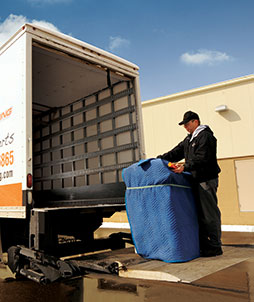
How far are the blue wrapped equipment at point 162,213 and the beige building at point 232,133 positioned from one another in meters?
6.34

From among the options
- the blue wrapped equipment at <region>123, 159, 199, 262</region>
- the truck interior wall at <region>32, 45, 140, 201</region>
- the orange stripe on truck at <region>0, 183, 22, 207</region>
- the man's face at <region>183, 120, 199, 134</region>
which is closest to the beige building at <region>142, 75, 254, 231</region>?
the truck interior wall at <region>32, 45, 140, 201</region>

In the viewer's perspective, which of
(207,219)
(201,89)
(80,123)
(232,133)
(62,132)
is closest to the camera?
(207,219)

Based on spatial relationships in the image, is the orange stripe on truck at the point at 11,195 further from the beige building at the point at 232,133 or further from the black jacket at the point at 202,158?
the beige building at the point at 232,133

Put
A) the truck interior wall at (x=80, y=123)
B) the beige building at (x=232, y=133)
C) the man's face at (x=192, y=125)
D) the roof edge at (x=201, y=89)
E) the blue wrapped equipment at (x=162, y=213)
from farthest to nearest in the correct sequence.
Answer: the roof edge at (x=201, y=89)
the beige building at (x=232, y=133)
the truck interior wall at (x=80, y=123)
the man's face at (x=192, y=125)
the blue wrapped equipment at (x=162, y=213)

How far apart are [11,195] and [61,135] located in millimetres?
2649

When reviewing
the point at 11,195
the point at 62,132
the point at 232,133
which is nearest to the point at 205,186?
the point at 11,195

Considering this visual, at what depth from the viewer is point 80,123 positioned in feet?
19.6

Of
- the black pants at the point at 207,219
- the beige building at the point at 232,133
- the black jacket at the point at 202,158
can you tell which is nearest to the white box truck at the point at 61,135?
the black jacket at the point at 202,158

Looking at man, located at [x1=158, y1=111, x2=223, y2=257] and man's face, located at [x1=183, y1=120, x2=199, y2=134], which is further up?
man's face, located at [x1=183, y1=120, x2=199, y2=134]

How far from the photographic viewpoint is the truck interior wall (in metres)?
5.12

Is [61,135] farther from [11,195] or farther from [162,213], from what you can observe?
[162,213]

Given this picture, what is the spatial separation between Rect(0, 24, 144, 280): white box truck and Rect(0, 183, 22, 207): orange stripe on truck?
1 cm

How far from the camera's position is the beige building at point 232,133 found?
31.2 ft

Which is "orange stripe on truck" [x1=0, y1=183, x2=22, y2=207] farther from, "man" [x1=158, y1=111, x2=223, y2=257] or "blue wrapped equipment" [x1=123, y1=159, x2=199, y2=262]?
"man" [x1=158, y1=111, x2=223, y2=257]
